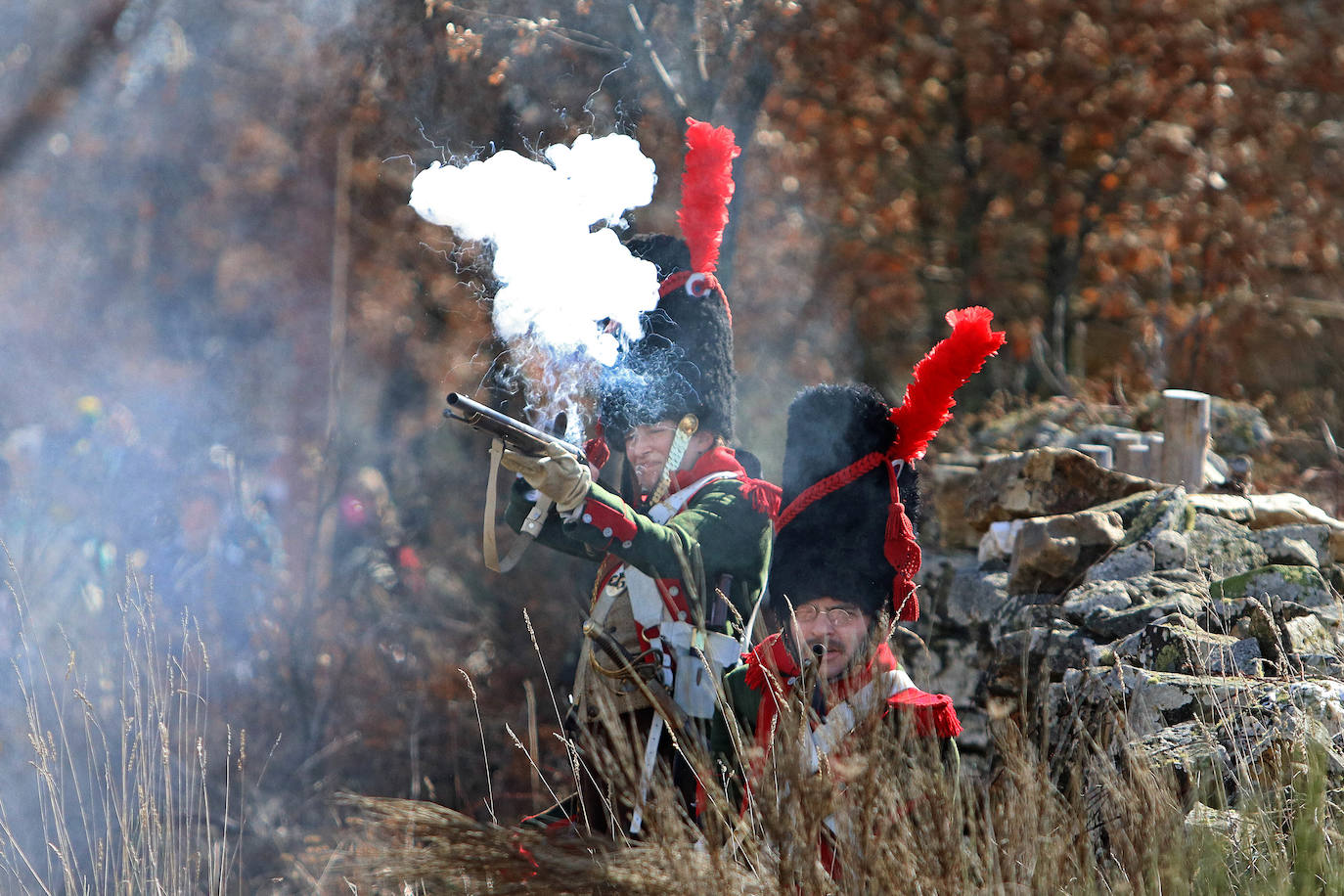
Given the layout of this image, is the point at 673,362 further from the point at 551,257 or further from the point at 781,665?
the point at 781,665

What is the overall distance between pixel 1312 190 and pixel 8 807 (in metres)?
9.60

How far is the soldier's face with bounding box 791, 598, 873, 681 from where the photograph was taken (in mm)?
2883

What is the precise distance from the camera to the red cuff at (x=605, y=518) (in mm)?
2777

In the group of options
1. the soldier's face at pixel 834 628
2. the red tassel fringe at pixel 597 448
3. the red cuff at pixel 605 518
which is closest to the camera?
the red cuff at pixel 605 518

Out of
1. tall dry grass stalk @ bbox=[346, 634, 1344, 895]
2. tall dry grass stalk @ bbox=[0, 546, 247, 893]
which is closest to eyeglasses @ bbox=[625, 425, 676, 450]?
tall dry grass stalk @ bbox=[346, 634, 1344, 895]

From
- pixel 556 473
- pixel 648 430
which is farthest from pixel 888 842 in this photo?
pixel 648 430

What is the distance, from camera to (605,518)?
2.78m

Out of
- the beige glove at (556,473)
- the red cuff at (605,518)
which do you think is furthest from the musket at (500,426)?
the red cuff at (605,518)

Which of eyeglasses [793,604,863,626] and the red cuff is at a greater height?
the red cuff

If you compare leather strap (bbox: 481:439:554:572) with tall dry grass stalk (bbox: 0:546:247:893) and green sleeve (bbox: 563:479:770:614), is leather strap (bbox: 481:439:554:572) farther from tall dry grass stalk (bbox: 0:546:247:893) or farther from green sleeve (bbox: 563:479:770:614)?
tall dry grass stalk (bbox: 0:546:247:893)

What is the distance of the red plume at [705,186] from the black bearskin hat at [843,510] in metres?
0.52

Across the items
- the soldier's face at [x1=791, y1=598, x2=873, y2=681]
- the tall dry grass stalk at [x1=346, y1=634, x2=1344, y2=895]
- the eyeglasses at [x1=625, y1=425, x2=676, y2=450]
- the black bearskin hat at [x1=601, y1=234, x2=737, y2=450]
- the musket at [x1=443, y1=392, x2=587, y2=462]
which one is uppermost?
the black bearskin hat at [x1=601, y1=234, x2=737, y2=450]

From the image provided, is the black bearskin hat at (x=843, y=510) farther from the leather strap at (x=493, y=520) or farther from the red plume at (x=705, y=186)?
the leather strap at (x=493, y=520)

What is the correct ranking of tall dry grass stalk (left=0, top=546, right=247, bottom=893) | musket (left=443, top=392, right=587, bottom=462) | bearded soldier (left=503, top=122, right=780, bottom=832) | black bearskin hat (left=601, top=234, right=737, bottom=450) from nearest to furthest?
musket (left=443, top=392, right=587, bottom=462), bearded soldier (left=503, top=122, right=780, bottom=832), black bearskin hat (left=601, top=234, right=737, bottom=450), tall dry grass stalk (left=0, top=546, right=247, bottom=893)
